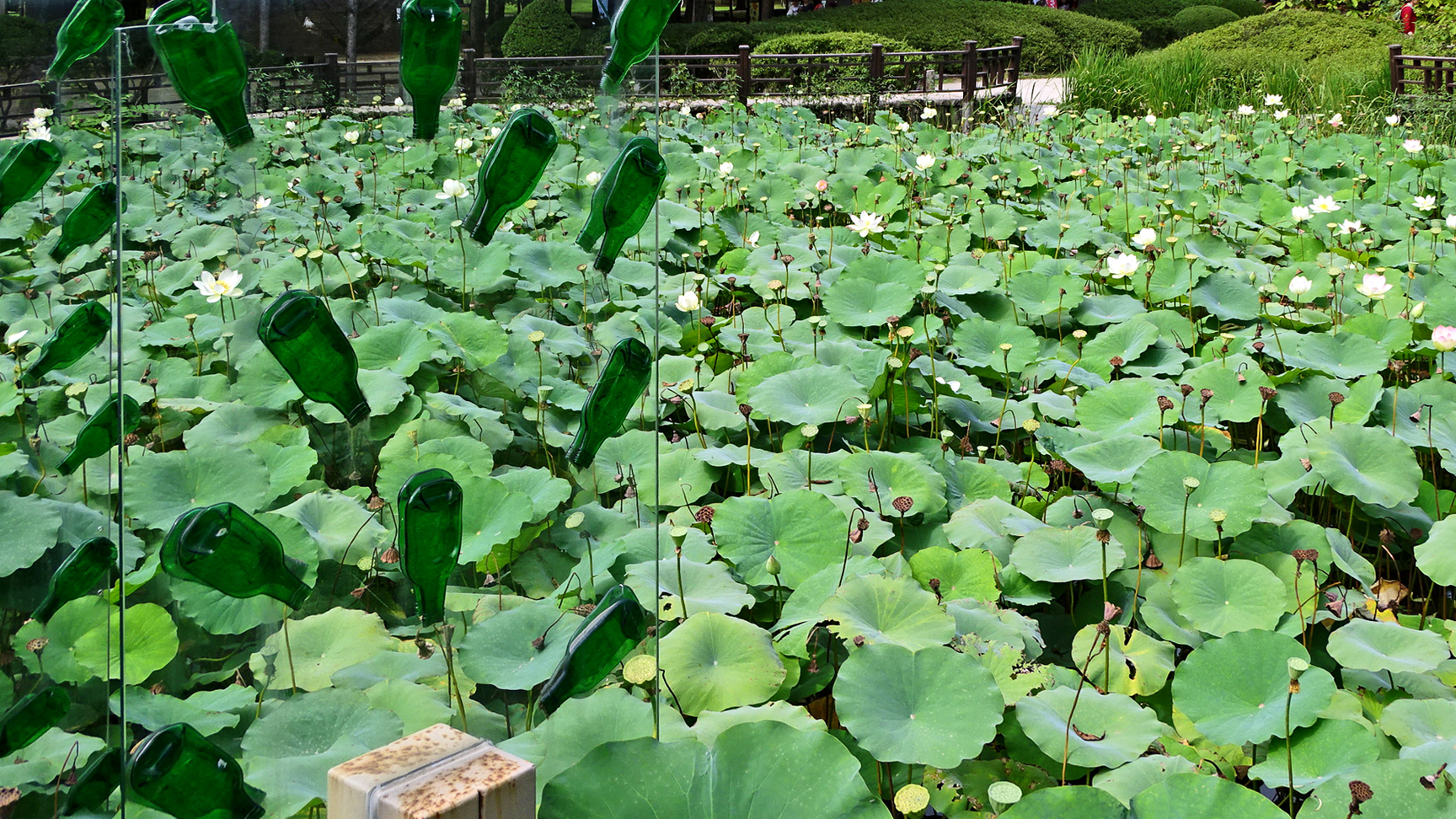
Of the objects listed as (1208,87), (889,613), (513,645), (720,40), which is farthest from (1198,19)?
(513,645)

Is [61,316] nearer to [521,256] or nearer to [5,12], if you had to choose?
[5,12]

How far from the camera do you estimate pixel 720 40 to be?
13820mm

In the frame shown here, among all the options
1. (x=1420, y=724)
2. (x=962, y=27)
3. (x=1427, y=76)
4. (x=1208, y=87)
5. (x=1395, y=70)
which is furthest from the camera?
(x=962, y=27)

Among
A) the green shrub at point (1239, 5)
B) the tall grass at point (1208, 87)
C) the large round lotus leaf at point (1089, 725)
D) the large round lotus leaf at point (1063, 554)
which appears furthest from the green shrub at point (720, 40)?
the large round lotus leaf at point (1089, 725)

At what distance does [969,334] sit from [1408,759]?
1.35m

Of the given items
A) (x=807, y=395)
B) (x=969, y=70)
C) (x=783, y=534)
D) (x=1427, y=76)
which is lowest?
(x=783, y=534)

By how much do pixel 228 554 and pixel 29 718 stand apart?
0.76ft

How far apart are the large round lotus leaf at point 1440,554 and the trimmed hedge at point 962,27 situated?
1279 cm

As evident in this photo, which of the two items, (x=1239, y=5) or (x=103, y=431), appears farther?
(x=1239, y=5)

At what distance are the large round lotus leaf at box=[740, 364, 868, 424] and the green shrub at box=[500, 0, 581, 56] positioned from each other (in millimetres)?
1187

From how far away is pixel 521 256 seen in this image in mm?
2301

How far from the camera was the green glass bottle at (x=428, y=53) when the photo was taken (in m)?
0.60

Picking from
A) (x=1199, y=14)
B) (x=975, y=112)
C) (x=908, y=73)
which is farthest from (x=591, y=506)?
(x=1199, y=14)

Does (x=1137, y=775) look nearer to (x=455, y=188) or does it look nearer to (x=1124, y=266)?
(x=1124, y=266)
